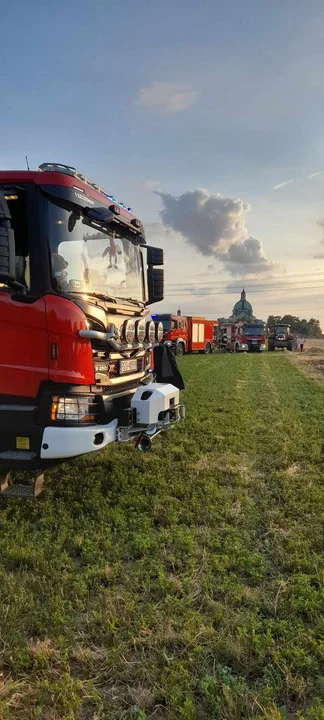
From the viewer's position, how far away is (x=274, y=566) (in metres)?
3.28

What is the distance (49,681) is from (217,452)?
4301mm

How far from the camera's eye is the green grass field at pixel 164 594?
83.8 inches

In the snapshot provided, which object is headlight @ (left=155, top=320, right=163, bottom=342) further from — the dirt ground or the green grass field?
the dirt ground

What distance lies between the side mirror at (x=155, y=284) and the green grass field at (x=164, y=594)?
225 centimetres

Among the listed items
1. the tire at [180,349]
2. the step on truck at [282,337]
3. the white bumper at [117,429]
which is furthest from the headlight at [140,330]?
the step on truck at [282,337]

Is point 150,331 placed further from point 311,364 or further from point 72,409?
point 311,364

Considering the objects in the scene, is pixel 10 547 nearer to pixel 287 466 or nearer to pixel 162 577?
pixel 162 577

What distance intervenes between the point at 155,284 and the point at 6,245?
9.59 ft

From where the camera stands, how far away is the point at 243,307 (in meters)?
124

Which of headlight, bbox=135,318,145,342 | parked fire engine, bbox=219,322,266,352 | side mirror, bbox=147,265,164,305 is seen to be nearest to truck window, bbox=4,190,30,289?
headlight, bbox=135,318,145,342

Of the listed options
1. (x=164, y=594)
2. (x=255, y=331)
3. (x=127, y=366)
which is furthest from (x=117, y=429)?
(x=255, y=331)

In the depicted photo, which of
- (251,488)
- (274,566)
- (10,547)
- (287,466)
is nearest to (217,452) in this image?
(287,466)

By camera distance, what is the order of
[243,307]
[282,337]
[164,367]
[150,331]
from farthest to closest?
[243,307], [282,337], [164,367], [150,331]

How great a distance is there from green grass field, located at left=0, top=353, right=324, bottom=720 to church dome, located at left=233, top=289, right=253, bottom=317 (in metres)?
116
